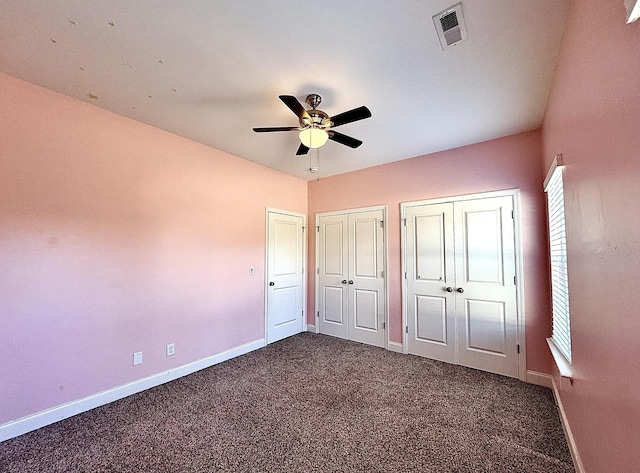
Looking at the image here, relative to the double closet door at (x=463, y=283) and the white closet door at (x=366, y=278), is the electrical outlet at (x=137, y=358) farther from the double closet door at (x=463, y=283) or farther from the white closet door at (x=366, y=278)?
the double closet door at (x=463, y=283)

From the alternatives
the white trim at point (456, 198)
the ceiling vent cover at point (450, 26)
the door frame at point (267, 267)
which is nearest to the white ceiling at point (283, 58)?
the ceiling vent cover at point (450, 26)

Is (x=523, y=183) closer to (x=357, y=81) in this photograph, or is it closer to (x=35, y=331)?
(x=357, y=81)

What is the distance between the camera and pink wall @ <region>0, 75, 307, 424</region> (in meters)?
2.10

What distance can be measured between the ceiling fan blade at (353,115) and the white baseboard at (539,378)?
3140mm

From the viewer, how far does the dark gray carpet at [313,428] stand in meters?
1.78

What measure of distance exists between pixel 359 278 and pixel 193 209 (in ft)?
8.43

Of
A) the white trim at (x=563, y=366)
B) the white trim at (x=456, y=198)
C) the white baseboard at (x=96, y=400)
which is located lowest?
the white baseboard at (x=96, y=400)

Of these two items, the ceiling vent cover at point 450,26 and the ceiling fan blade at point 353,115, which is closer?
the ceiling vent cover at point 450,26

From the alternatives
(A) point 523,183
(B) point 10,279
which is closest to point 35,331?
(B) point 10,279

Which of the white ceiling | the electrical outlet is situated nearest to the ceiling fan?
the white ceiling

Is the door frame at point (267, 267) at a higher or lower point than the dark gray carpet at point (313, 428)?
higher

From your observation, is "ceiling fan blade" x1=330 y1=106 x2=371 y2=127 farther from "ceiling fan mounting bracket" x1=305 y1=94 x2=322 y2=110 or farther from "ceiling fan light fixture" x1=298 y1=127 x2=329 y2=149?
"ceiling fan mounting bracket" x1=305 y1=94 x2=322 y2=110

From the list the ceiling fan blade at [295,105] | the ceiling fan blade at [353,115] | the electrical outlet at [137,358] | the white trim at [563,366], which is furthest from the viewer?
the electrical outlet at [137,358]

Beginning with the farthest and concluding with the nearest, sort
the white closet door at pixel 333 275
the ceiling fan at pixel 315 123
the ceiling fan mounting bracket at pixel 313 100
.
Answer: the white closet door at pixel 333 275 < the ceiling fan mounting bracket at pixel 313 100 < the ceiling fan at pixel 315 123
